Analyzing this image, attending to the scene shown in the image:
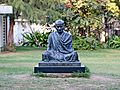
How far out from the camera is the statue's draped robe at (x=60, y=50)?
12.4 m

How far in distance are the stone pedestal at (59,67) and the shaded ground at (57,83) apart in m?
0.41

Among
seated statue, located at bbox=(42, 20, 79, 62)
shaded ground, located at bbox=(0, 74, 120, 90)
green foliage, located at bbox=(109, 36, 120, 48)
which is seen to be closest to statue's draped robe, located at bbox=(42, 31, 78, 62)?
seated statue, located at bbox=(42, 20, 79, 62)

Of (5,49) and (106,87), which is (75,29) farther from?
(106,87)

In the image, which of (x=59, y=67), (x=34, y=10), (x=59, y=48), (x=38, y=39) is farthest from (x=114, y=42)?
(x=59, y=67)

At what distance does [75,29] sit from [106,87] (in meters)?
21.0

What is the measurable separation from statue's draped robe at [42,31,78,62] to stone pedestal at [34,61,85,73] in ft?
0.78

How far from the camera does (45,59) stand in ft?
40.8

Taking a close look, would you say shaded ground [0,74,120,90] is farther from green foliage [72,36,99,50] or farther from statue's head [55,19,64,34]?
green foliage [72,36,99,50]

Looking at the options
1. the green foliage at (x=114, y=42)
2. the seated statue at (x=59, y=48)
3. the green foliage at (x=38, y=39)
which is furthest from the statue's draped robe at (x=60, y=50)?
the green foliage at (x=38, y=39)

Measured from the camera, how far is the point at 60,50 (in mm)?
12594

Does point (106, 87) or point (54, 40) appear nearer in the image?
point (106, 87)

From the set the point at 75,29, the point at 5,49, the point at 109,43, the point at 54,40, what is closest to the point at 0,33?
the point at 5,49

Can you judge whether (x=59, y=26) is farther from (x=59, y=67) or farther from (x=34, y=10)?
(x=34, y=10)

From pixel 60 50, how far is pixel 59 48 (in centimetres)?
7
